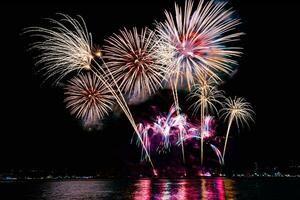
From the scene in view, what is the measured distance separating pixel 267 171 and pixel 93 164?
166 ft

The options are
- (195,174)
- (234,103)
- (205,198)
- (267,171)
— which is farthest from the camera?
(267,171)

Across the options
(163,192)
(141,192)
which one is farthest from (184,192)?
(141,192)

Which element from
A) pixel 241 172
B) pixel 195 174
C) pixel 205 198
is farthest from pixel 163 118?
pixel 241 172

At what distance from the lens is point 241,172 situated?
348 feet

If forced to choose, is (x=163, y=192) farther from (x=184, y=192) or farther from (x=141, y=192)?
(x=141, y=192)

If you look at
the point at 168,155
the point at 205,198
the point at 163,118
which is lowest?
the point at 205,198

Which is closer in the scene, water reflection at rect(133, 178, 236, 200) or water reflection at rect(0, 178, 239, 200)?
water reflection at rect(133, 178, 236, 200)

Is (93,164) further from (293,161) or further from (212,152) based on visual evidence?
(293,161)

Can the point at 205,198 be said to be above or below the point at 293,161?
below

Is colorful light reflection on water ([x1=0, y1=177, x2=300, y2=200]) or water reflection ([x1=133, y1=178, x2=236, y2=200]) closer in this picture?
water reflection ([x1=133, y1=178, x2=236, y2=200])

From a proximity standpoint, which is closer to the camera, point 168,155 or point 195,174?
point 195,174

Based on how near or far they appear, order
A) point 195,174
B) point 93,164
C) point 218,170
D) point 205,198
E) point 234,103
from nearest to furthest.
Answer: point 205,198
point 234,103
point 195,174
point 218,170
point 93,164

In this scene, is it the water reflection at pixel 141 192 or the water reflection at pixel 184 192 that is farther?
the water reflection at pixel 141 192

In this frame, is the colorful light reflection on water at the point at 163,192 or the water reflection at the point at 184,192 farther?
the colorful light reflection on water at the point at 163,192
